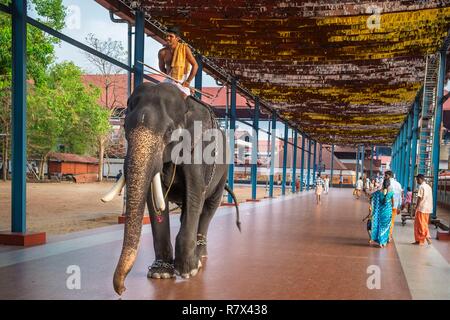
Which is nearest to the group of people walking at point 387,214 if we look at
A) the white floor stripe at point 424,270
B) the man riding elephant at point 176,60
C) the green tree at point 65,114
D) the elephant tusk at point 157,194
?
the white floor stripe at point 424,270

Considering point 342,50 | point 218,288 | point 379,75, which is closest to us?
point 218,288

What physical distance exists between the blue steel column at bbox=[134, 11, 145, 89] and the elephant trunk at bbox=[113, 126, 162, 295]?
18.8ft

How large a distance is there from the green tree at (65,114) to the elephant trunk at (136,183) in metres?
24.5

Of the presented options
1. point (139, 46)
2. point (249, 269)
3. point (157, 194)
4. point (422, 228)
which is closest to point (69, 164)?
point (139, 46)

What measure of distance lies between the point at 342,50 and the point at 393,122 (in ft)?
46.2

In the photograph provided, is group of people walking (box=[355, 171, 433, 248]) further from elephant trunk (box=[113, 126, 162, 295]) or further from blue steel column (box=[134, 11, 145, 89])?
elephant trunk (box=[113, 126, 162, 295])

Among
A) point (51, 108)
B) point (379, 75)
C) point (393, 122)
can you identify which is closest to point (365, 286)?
point (379, 75)

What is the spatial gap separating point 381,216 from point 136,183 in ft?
19.3

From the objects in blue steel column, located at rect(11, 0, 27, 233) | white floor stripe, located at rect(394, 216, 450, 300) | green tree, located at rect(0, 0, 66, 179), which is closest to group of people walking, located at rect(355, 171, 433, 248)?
white floor stripe, located at rect(394, 216, 450, 300)

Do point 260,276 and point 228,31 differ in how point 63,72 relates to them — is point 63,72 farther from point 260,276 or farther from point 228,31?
point 260,276

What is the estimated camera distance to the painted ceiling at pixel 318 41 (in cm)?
873

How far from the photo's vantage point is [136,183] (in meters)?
4.03

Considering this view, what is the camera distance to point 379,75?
1312 cm

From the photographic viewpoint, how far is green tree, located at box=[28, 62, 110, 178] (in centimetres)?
2816
